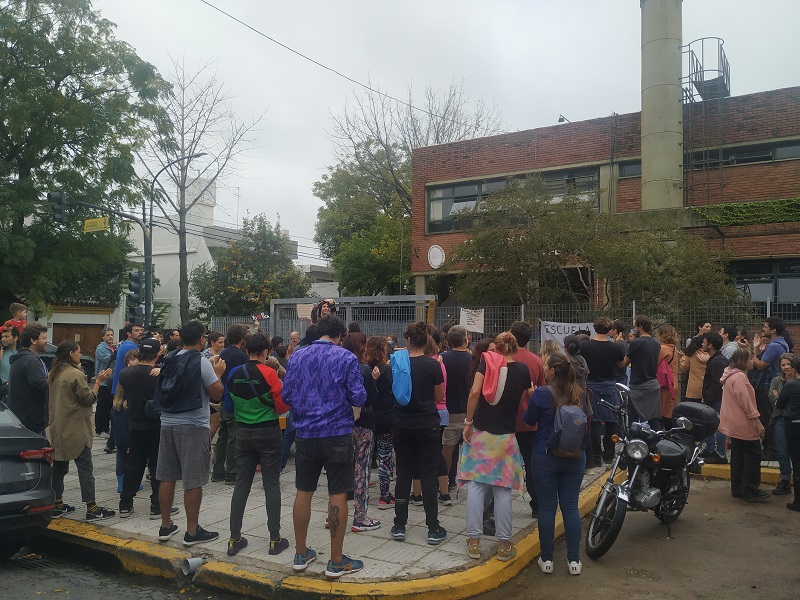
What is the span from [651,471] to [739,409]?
2.14 m

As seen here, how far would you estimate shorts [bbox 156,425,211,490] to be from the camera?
5754mm

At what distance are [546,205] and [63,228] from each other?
47.9 ft

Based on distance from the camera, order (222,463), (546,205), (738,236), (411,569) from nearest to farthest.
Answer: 1. (411,569)
2. (222,463)
3. (546,205)
4. (738,236)

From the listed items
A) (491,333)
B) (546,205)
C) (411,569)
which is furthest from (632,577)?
(546,205)

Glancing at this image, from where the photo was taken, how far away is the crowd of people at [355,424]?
521 centimetres

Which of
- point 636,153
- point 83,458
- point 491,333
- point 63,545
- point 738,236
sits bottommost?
point 63,545

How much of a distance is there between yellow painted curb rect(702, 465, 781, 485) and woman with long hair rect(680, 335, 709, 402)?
99 cm

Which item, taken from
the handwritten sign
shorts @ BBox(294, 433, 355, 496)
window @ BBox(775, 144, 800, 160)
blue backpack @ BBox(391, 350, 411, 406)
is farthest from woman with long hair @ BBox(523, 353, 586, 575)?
window @ BBox(775, 144, 800, 160)

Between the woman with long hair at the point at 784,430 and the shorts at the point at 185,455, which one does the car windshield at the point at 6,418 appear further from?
the woman with long hair at the point at 784,430

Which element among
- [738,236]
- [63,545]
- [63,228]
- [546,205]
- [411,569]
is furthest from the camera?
[63,228]

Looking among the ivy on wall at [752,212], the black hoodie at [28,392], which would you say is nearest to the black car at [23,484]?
the black hoodie at [28,392]

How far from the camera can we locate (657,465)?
235 inches

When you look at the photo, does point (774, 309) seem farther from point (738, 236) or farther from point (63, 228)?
point (63, 228)

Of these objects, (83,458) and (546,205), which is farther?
(546,205)
